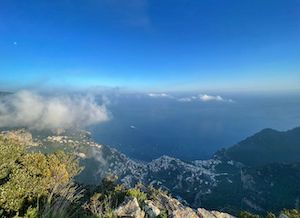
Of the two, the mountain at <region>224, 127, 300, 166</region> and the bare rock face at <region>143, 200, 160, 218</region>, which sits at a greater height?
the bare rock face at <region>143, 200, 160, 218</region>

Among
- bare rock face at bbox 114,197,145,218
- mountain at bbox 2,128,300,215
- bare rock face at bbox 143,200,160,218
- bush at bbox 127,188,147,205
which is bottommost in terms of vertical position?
mountain at bbox 2,128,300,215

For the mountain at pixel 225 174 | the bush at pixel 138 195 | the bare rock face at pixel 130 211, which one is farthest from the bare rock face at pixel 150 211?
the mountain at pixel 225 174

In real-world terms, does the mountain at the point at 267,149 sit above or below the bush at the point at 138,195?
below

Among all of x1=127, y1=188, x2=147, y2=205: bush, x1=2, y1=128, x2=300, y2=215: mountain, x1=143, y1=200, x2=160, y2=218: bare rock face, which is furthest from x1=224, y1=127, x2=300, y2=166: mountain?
x1=143, y1=200, x2=160, y2=218: bare rock face

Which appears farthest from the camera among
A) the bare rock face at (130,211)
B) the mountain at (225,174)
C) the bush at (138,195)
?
the mountain at (225,174)

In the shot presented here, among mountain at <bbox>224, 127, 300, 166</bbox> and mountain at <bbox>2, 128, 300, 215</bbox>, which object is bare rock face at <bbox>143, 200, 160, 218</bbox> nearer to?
mountain at <bbox>2, 128, 300, 215</bbox>

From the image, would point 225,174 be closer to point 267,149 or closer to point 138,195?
point 267,149

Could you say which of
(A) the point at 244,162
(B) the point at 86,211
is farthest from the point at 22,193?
(A) the point at 244,162

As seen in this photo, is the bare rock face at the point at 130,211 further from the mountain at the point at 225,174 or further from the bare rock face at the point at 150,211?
the mountain at the point at 225,174

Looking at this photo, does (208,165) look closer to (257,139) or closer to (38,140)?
(257,139)

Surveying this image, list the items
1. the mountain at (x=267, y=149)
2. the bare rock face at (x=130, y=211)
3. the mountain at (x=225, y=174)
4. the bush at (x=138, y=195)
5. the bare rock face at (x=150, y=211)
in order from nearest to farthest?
1. the bare rock face at (x=130, y=211)
2. the bare rock face at (x=150, y=211)
3. the bush at (x=138, y=195)
4. the mountain at (x=225, y=174)
5. the mountain at (x=267, y=149)
